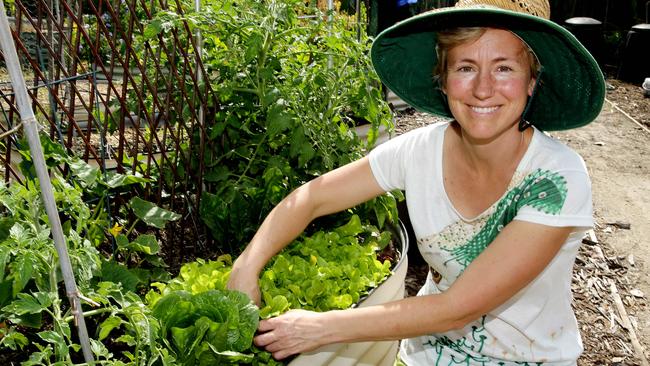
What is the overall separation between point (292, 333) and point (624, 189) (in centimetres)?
398

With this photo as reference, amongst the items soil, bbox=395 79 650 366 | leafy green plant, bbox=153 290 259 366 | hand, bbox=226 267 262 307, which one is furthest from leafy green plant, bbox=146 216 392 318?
soil, bbox=395 79 650 366

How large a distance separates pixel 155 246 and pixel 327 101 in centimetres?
74

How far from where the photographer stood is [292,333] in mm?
1471

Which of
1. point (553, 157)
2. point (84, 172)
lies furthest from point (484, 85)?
point (84, 172)

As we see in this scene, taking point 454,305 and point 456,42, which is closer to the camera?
point 454,305

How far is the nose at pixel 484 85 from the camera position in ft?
4.80

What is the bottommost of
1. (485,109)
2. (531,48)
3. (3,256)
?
(3,256)

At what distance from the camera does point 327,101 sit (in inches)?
85.4

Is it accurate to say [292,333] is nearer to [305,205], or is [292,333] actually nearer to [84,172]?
[305,205]

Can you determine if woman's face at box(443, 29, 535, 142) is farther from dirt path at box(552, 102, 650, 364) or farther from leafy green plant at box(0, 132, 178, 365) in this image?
dirt path at box(552, 102, 650, 364)

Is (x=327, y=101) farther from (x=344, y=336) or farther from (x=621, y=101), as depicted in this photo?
(x=621, y=101)

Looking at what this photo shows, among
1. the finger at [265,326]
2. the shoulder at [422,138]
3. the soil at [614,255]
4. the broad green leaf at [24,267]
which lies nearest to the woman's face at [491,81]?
the shoulder at [422,138]

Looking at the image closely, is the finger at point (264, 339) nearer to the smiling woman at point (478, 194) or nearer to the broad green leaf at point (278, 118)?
the smiling woman at point (478, 194)

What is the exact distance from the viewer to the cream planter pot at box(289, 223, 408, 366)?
1604 millimetres
